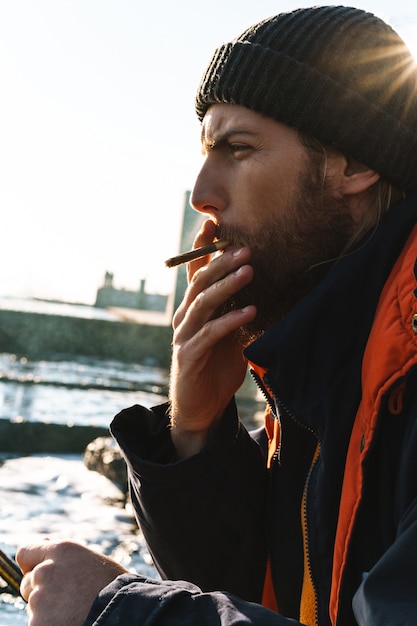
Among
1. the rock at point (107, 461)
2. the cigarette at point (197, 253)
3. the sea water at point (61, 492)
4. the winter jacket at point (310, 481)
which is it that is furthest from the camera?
the rock at point (107, 461)

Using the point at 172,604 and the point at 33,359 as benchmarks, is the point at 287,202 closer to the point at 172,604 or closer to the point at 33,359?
the point at 172,604

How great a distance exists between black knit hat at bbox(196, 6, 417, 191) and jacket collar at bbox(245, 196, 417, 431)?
16.0 inches

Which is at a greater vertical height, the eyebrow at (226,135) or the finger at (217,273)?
the eyebrow at (226,135)

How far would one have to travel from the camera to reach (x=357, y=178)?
1.98m

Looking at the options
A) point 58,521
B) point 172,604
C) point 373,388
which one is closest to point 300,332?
point 373,388

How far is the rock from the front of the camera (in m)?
4.54

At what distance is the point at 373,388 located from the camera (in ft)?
4.51

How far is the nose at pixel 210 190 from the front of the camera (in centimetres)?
193

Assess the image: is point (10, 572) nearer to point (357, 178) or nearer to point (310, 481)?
point (310, 481)

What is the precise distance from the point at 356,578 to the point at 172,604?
1.30ft

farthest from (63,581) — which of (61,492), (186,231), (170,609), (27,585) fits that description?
(186,231)

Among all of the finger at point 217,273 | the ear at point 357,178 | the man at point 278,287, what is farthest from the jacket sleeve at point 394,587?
the ear at point 357,178

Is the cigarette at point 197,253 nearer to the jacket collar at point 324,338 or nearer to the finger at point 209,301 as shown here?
the finger at point 209,301

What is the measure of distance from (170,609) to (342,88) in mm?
1388
